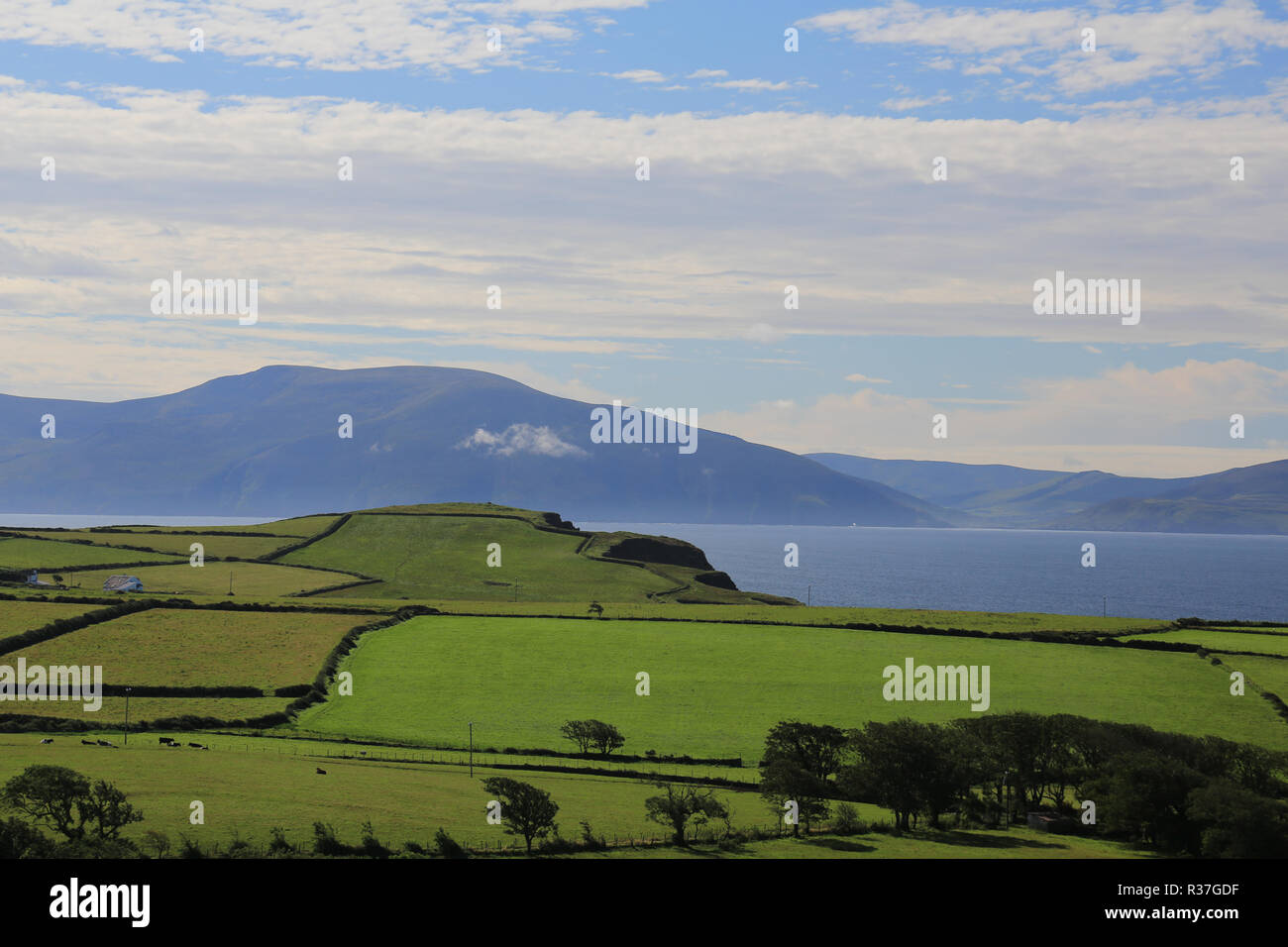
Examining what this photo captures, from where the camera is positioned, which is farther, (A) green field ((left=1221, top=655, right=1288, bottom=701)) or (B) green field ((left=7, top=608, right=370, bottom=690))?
(B) green field ((left=7, top=608, right=370, bottom=690))

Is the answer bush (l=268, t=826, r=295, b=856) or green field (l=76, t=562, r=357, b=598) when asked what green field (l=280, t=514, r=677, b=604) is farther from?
bush (l=268, t=826, r=295, b=856)

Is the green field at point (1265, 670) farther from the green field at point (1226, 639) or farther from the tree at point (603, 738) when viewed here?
the tree at point (603, 738)

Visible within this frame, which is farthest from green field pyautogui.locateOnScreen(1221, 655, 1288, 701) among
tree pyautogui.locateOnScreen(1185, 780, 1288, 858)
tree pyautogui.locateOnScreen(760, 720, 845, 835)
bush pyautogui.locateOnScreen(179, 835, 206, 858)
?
bush pyautogui.locateOnScreen(179, 835, 206, 858)

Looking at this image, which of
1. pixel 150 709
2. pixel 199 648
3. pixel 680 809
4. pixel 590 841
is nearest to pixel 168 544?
pixel 199 648

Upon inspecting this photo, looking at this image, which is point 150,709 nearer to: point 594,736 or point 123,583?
point 594,736
